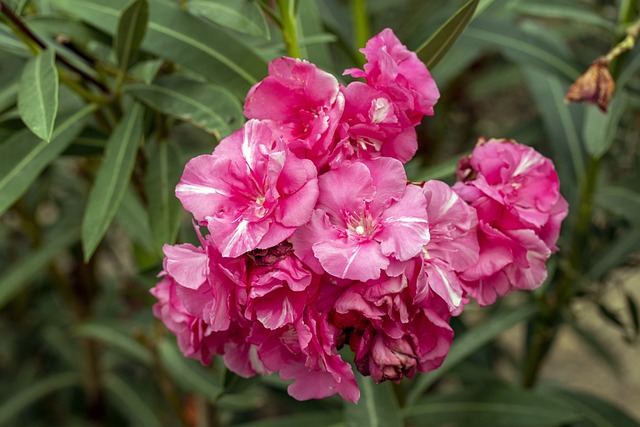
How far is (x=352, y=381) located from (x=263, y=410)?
136cm

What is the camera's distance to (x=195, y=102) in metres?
0.97

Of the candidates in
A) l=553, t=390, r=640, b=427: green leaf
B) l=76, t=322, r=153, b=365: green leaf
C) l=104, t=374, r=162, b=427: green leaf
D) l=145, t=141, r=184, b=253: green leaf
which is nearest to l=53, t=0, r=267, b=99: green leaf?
l=145, t=141, r=184, b=253: green leaf

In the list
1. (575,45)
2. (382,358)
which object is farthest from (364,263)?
(575,45)

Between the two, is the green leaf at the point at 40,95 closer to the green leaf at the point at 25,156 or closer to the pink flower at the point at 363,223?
the green leaf at the point at 25,156

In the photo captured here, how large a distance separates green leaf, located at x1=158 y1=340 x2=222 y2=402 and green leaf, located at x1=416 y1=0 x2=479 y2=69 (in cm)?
71

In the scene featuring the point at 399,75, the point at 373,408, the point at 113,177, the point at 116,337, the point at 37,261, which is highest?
the point at 399,75

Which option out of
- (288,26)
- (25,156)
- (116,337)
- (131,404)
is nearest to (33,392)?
(131,404)

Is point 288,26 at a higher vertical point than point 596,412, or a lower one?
higher

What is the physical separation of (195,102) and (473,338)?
0.57 meters

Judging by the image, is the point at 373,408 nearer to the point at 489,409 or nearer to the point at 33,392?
the point at 489,409

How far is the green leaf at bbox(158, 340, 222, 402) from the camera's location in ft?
4.52

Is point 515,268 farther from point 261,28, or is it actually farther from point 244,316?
point 261,28

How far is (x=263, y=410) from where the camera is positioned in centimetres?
202

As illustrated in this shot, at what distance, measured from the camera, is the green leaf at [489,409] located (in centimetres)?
125
